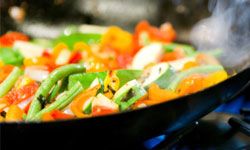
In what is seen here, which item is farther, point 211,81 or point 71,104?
point 211,81

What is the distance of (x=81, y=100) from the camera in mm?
1752

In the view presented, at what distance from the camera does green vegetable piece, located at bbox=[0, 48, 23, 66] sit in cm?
257

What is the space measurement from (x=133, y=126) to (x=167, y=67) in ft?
2.32


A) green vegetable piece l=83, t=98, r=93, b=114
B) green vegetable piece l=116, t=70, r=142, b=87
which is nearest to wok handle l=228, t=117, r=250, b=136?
green vegetable piece l=116, t=70, r=142, b=87

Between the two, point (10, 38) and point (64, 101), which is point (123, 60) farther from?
point (64, 101)

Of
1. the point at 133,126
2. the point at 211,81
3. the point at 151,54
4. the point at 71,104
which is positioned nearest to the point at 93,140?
the point at 133,126

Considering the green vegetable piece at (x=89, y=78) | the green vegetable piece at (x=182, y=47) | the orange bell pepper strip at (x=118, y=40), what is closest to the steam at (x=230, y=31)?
the green vegetable piece at (x=182, y=47)

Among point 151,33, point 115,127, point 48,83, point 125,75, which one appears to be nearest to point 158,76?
point 125,75

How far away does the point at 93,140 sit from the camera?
1.44 meters

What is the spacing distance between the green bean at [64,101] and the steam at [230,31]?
0.79 metres

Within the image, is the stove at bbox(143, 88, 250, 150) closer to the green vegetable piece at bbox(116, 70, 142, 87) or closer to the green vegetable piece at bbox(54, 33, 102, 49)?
the green vegetable piece at bbox(116, 70, 142, 87)

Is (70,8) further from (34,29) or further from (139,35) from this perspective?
(139,35)

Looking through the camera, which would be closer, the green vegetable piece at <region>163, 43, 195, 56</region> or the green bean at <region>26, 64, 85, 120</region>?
the green bean at <region>26, 64, 85, 120</region>

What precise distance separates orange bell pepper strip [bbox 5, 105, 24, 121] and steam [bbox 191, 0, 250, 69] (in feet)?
3.28
